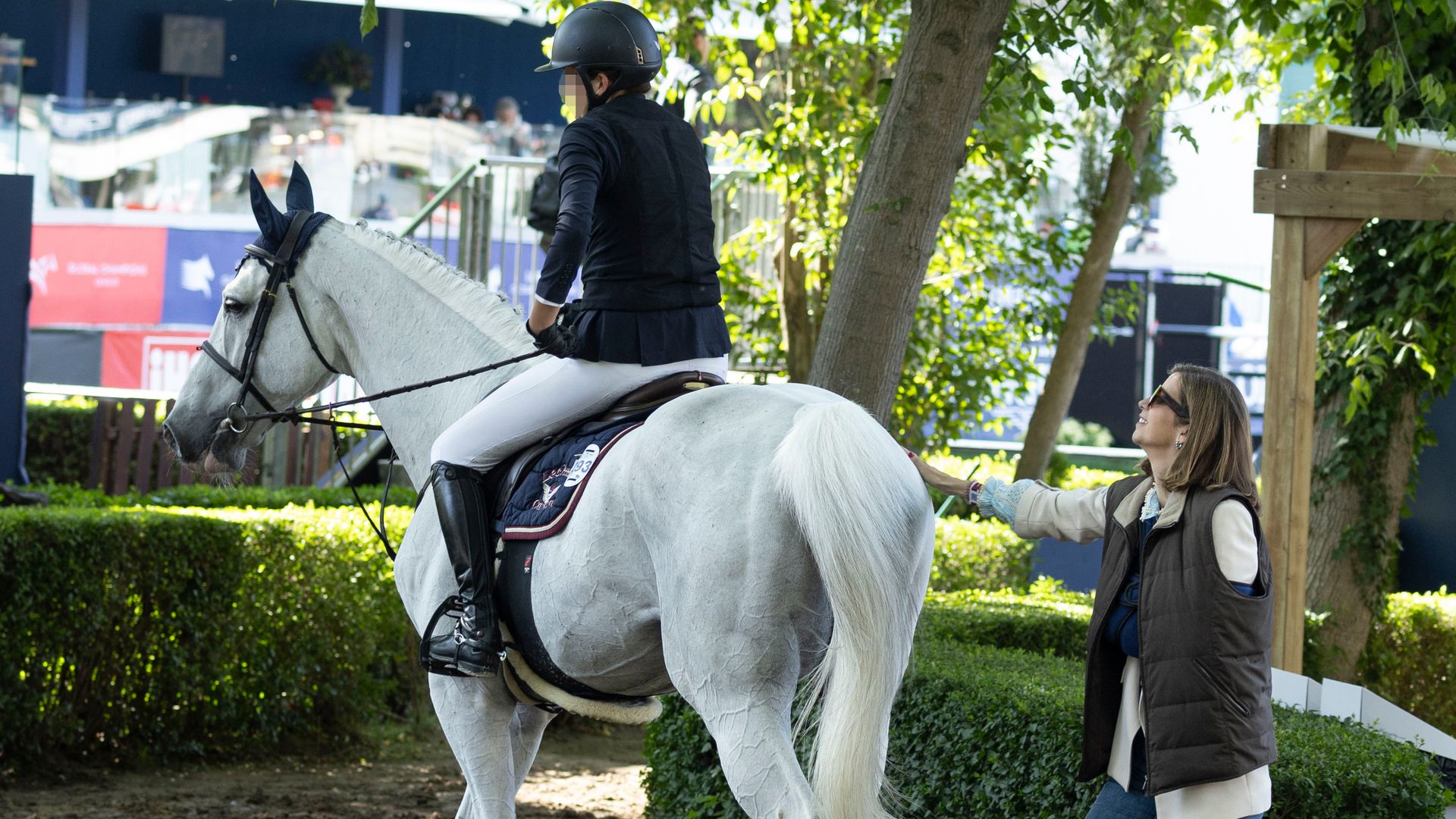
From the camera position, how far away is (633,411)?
337cm

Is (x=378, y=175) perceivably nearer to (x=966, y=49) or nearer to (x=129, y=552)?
(x=129, y=552)

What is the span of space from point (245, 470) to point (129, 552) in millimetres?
A: 2631

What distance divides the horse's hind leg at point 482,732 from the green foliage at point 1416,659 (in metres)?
5.80

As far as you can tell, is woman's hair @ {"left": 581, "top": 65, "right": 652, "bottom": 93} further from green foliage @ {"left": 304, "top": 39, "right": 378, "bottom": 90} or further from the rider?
green foliage @ {"left": 304, "top": 39, "right": 378, "bottom": 90}

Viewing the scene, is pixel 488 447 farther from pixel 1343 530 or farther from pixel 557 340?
pixel 1343 530

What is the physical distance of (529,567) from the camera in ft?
10.8

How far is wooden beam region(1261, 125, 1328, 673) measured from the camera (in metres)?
5.47

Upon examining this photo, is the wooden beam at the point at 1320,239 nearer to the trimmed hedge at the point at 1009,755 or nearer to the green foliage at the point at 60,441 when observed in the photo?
the trimmed hedge at the point at 1009,755

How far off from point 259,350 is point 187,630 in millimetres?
3237

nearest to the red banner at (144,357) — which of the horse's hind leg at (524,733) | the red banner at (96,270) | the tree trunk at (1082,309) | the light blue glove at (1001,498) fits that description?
the red banner at (96,270)

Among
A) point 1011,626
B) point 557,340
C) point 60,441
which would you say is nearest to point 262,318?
point 557,340

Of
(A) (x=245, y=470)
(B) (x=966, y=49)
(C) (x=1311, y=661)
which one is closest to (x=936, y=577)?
(C) (x=1311, y=661)

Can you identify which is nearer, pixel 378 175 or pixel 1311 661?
pixel 1311 661

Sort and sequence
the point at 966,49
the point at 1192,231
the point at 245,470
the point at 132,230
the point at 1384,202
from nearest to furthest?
the point at 245,470 → the point at 966,49 → the point at 1384,202 → the point at 132,230 → the point at 1192,231
